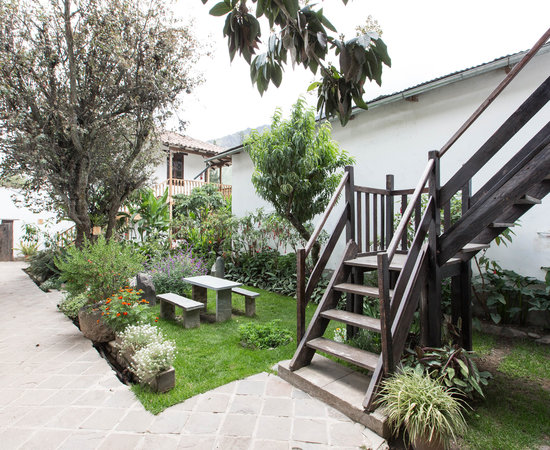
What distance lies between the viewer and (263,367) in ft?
10.9

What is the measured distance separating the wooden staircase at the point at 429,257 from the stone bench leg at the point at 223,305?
6.95 ft

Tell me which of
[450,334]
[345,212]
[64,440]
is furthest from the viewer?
[345,212]

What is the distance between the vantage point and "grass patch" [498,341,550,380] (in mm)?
3307

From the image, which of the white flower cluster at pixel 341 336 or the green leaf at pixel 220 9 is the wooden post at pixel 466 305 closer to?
the white flower cluster at pixel 341 336

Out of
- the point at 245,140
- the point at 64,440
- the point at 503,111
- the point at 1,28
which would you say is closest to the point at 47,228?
the point at 1,28

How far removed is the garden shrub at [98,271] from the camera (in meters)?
4.21

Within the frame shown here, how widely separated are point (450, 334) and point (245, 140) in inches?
178

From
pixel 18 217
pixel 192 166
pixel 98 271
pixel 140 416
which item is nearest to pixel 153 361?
pixel 140 416

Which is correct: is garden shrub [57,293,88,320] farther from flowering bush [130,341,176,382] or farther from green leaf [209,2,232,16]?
green leaf [209,2,232,16]

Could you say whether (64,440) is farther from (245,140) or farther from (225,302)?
(245,140)

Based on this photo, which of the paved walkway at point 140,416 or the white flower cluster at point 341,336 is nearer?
the paved walkway at point 140,416

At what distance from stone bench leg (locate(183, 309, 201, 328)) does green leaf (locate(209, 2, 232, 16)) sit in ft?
13.5

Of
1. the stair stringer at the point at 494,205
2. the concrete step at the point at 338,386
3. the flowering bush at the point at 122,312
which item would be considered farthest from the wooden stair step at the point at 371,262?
the flowering bush at the point at 122,312

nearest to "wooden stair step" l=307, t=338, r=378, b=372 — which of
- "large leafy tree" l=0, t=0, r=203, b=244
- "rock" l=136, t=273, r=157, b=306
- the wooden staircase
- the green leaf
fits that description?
the wooden staircase
